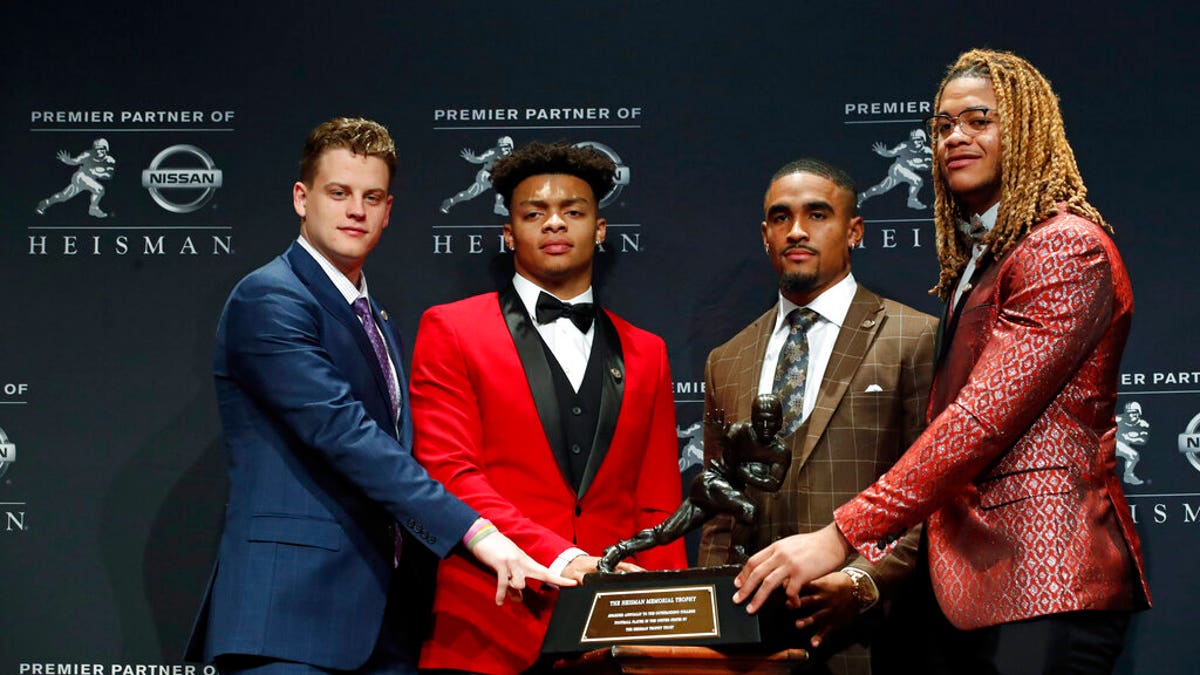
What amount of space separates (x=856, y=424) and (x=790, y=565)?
2.88 ft

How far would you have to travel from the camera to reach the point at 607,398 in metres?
3.59

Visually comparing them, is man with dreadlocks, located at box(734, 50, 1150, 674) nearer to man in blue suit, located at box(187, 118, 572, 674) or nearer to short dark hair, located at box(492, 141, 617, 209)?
man in blue suit, located at box(187, 118, 572, 674)

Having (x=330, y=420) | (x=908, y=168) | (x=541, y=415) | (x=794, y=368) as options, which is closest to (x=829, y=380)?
(x=794, y=368)

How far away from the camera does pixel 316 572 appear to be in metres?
3.13

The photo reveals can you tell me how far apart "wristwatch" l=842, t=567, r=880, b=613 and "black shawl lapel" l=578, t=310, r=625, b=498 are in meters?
0.76

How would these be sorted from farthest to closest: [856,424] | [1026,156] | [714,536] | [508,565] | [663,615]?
1. [714,536]
2. [856,424]
3. [508,565]
4. [1026,156]
5. [663,615]

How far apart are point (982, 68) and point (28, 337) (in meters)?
3.35

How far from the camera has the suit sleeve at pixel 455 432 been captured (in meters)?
3.30

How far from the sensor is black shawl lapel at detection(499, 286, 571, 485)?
351 cm

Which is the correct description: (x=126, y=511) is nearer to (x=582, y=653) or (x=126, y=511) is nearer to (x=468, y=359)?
(x=468, y=359)

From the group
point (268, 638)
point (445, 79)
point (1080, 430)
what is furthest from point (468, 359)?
point (1080, 430)

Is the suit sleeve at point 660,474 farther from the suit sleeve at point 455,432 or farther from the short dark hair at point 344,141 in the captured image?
the short dark hair at point 344,141

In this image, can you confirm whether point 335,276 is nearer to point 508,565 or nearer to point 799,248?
point 508,565

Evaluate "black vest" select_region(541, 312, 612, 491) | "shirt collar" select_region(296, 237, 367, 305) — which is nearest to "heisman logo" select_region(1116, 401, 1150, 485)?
"black vest" select_region(541, 312, 612, 491)
